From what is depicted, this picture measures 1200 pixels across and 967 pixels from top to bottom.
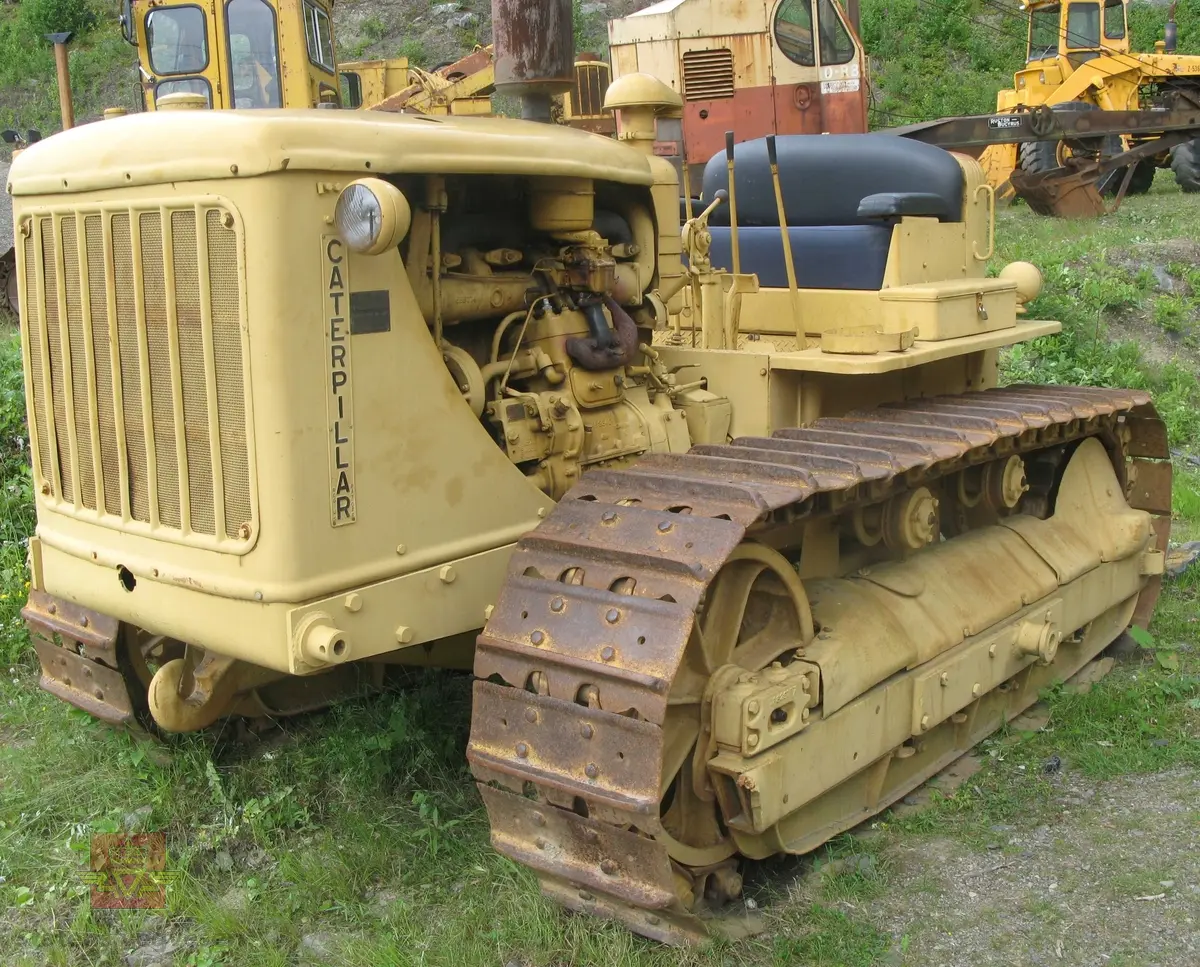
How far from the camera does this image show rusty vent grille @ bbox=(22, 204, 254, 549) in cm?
328

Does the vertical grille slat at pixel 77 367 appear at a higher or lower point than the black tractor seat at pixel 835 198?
lower

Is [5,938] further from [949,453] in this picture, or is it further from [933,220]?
[933,220]

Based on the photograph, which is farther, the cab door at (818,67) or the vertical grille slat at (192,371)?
the cab door at (818,67)

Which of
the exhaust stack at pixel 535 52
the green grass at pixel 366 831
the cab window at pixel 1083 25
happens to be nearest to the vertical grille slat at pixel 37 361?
the green grass at pixel 366 831

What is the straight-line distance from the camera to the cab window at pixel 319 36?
12102mm

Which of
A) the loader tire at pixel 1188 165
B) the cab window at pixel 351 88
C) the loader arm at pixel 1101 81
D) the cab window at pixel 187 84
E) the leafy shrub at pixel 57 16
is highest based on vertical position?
the leafy shrub at pixel 57 16

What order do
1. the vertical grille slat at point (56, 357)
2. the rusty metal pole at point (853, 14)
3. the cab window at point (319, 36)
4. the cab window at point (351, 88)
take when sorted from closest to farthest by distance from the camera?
the vertical grille slat at point (56, 357) → the cab window at point (319, 36) → the cab window at point (351, 88) → the rusty metal pole at point (853, 14)

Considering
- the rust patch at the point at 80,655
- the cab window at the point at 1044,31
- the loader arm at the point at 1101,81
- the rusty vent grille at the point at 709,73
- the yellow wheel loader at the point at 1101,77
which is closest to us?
the rust patch at the point at 80,655

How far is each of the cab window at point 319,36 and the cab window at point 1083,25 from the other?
33.3ft

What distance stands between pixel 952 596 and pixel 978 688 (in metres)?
0.31

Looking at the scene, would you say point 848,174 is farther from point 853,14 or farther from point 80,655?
Result: point 853,14

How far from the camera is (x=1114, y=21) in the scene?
17906mm

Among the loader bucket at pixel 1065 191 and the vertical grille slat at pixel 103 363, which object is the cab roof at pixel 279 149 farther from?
the loader bucket at pixel 1065 191

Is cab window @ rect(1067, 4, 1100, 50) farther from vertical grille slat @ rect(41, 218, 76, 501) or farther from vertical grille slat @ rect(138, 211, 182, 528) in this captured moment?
vertical grille slat @ rect(138, 211, 182, 528)
